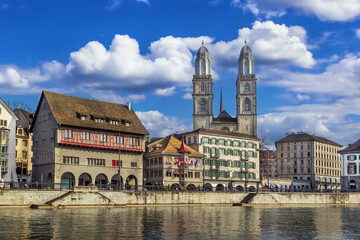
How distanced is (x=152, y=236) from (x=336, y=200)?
68.4 meters

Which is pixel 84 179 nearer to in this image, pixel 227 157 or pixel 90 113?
pixel 90 113

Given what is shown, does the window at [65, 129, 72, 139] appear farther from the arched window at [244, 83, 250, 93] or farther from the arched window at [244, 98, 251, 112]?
the arched window at [244, 83, 250, 93]

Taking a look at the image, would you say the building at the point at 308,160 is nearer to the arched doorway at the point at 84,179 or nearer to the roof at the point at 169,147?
the roof at the point at 169,147

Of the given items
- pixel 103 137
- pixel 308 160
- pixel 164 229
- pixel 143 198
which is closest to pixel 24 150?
pixel 103 137

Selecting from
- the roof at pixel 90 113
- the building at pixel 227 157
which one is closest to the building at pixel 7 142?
the roof at pixel 90 113

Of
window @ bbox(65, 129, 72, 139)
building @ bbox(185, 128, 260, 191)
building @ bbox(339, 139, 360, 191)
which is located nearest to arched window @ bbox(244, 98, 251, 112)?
building @ bbox(185, 128, 260, 191)

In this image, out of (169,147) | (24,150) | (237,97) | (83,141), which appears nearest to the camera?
(83,141)

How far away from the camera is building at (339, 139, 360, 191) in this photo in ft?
399

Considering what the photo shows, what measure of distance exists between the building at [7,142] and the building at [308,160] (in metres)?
85.1

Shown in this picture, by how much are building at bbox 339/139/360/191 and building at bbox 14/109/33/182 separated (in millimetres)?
68286

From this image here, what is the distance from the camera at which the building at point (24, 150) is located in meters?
89.9

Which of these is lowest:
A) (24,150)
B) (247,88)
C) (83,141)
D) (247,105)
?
(24,150)

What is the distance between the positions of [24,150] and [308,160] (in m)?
85.9

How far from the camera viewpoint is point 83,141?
82000 mm
